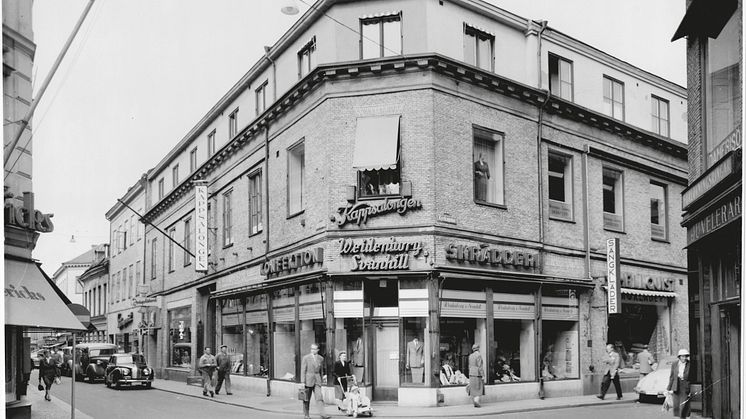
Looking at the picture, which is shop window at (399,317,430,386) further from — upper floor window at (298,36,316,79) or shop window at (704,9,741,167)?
shop window at (704,9,741,167)

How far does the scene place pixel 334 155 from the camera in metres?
24.0

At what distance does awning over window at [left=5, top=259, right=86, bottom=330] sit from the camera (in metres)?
10.7

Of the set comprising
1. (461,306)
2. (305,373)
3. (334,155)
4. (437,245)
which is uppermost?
(334,155)

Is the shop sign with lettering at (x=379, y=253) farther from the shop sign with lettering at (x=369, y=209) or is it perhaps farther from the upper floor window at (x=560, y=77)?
the upper floor window at (x=560, y=77)

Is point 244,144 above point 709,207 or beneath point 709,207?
above

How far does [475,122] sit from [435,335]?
21.7 ft

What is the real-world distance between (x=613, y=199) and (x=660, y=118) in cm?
332

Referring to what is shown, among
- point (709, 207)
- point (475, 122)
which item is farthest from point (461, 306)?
point (709, 207)

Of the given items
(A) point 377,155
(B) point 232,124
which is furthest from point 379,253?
(B) point 232,124

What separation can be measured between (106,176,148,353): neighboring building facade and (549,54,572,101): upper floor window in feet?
89.4

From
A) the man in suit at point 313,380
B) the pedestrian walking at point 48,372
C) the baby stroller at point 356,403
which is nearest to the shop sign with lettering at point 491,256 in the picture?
the baby stroller at point 356,403

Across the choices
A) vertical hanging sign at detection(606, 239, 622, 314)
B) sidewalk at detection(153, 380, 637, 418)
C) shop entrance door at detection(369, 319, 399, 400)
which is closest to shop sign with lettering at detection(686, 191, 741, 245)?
sidewalk at detection(153, 380, 637, 418)

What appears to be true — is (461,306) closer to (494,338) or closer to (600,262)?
(494,338)

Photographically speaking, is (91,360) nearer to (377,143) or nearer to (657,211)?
(377,143)
